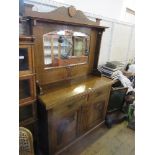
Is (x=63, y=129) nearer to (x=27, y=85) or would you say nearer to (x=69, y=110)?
(x=69, y=110)

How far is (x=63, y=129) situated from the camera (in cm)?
157

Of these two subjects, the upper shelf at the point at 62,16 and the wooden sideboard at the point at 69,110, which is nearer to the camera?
the upper shelf at the point at 62,16

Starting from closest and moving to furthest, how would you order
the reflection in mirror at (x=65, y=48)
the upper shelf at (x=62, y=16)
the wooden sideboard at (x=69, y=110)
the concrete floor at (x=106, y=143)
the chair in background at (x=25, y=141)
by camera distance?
the chair in background at (x=25, y=141) < the upper shelf at (x=62, y=16) < the wooden sideboard at (x=69, y=110) < the reflection in mirror at (x=65, y=48) < the concrete floor at (x=106, y=143)

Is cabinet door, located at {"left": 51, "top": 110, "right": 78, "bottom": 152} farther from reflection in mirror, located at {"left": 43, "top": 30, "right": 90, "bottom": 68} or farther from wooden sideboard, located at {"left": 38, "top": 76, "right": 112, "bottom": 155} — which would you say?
reflection in mirror, located at {"left": 43, "top": 30, "right": 90, "bottom": 68}

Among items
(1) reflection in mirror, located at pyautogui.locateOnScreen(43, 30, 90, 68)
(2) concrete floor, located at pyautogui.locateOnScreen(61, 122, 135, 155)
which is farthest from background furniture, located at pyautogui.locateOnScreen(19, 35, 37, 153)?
(2) concrete floor, located at pyautogui.locateOnScreen(61, 122, 135, 155)

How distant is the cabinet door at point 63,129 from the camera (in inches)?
57.7

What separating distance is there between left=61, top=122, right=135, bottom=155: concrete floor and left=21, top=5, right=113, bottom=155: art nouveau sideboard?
0.11 metres

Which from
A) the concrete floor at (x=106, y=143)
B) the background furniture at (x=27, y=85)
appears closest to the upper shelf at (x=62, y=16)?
the background furniture at (x=27, y=85)

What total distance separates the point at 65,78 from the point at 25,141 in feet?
2.88

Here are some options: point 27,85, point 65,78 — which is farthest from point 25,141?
point 65,78

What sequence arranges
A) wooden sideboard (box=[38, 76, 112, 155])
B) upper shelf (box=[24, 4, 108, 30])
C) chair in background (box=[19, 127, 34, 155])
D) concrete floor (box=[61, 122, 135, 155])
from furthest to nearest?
concrete floor (box=[61, 122, 135, 155]) → wooden sideboard (box=[38, 76, 112, 155]) → upper shelf (box=[24, 4, 108, 30]) → chair in background (box=[19, 127, 34, 155])

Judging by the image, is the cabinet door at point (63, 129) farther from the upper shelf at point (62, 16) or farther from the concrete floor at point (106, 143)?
the upper shelf at point (62, 16)

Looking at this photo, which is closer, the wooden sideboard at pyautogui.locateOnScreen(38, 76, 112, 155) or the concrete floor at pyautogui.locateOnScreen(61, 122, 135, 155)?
the wooden sideboard at pyautogui.locateOnScreen(38, 76, 112, 155)

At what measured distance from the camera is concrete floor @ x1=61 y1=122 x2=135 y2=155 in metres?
1.81
